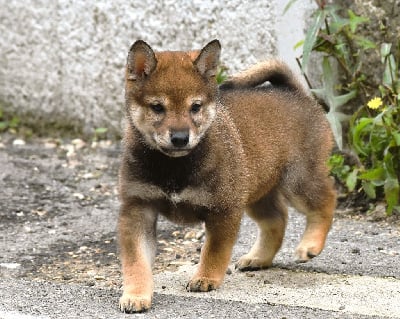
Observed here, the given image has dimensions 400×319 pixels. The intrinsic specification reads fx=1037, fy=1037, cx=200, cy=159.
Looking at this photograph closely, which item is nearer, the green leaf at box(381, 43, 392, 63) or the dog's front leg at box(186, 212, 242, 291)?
the dog's front leg at box(186, 212, 242, 291)

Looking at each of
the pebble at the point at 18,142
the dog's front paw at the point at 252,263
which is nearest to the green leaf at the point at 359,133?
the dog's front paw at the point at 252,263

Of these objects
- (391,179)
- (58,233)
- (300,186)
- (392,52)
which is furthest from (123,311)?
(392,52)

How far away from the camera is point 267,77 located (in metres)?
6.45

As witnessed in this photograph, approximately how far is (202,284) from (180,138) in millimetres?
819

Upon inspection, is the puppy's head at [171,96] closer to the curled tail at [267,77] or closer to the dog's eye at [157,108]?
the dog's eye at [157,108]

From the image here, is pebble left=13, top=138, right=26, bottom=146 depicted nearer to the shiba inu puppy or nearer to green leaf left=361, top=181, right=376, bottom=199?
green leaf left=361, top=181, right=376, bottom=199

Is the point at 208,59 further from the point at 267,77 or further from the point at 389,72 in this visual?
the point at 389,72

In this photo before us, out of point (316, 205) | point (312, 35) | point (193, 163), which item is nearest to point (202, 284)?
point (193, 163)

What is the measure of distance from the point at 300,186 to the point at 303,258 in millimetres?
483

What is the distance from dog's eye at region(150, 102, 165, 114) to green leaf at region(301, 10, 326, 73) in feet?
6.43

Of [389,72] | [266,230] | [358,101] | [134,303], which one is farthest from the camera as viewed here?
[358,101]

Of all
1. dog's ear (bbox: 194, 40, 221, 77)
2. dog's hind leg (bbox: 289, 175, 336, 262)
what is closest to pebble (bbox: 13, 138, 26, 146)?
dog's hind leg (bbox: 289, 175, 336, 262)

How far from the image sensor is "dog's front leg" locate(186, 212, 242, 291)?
5457 millimetres

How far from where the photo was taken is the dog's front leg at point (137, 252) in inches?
202
